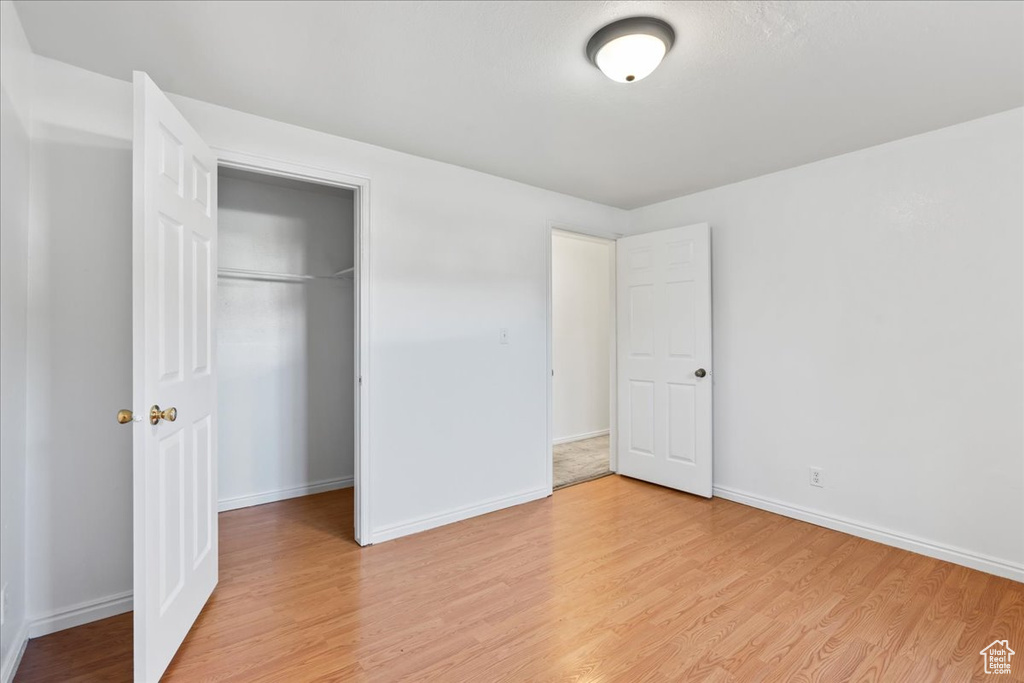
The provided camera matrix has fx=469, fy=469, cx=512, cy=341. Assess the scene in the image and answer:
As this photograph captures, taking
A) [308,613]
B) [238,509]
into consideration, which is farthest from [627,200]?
[238,509]

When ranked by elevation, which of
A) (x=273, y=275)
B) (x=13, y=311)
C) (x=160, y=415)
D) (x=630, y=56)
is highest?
(x=630, y=56)

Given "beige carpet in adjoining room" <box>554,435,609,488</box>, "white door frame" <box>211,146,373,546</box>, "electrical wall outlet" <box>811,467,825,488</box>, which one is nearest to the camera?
"white door frame" <box>211,146,373,546</box>

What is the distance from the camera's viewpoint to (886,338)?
9.03 feet

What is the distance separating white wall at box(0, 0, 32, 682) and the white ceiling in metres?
0.18

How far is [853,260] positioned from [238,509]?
14.5 ft

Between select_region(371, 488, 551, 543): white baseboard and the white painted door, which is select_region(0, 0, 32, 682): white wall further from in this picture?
select_region(371, 488, 551, 543): white baseboard

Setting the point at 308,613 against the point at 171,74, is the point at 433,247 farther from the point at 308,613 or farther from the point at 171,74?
the point at 308,613

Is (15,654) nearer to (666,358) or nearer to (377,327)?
(377,327)

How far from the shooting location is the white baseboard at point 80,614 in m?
1.91

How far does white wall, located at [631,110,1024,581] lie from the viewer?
2389 millimetres

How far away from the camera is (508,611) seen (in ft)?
6.83

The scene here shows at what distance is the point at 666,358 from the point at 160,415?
3.26 meters

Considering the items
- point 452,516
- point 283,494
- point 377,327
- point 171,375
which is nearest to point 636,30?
point 377,327

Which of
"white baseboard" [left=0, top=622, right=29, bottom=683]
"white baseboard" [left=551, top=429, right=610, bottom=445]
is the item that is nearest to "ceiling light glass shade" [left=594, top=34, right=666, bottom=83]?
"white baseboard" [left=0, top=622, right=29, bottom=683]
